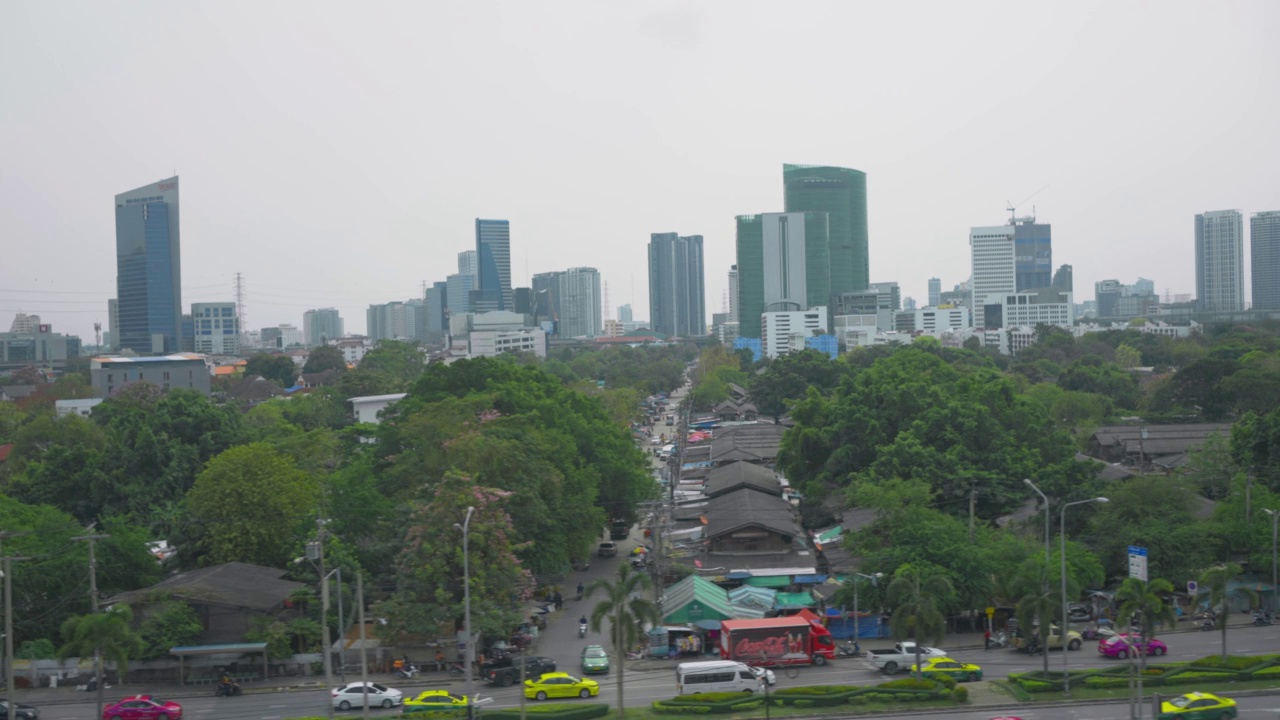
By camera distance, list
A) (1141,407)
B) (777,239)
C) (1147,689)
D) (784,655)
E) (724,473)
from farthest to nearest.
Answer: (777,239), (1141,407), (724,473), (784,655), (1147,689)

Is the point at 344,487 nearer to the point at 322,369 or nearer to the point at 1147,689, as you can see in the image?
the point at 1147,689

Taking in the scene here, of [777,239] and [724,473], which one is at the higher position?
[777,239]

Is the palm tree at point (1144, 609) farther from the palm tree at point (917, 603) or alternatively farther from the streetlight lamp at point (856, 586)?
the streetlight lamp at point (856, 586)

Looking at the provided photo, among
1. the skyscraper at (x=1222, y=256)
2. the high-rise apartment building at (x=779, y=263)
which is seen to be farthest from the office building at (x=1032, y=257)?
the high-rise apartment building at (x=779, y=263)

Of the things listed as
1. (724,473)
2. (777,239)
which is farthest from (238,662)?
(777,239)

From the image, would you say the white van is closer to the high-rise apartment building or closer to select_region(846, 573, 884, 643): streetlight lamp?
select_region(846, 573, 884, 643): streetlight lamp

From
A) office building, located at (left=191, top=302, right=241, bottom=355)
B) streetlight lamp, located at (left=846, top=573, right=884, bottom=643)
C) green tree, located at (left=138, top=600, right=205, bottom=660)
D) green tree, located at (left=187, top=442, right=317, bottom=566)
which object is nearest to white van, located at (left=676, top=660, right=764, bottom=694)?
streetlight lamp, located at (left=846, top=573, right=884, bottom=643)

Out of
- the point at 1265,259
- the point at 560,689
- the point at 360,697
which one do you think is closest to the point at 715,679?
the point at 560,689
